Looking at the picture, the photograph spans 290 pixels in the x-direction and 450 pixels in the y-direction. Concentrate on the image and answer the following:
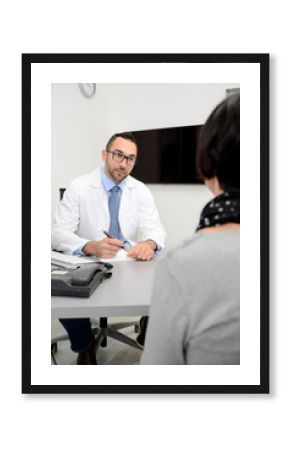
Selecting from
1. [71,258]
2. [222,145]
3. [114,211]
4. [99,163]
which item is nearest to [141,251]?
[114,211]

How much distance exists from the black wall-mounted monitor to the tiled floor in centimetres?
44

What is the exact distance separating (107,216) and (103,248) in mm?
112

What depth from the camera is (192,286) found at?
2.79 feet

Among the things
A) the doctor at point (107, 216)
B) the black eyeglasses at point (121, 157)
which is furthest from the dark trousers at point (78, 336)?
the black eyeglasses at point (121, 157)

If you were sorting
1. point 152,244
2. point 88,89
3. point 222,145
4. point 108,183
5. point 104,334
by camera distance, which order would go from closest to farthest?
point 222,145, point 88,89, point 108,183, point 152,244, point 104,334

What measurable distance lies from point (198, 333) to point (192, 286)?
119 millimetres

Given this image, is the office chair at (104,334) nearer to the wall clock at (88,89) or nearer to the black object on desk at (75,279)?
the black object on desk at (75,279)

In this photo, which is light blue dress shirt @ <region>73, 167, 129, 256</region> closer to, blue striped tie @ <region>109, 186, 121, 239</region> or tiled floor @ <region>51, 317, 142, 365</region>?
blue striped tie @ <region>109, 186, 121, 239</region>

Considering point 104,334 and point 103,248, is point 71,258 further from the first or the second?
point 104,334

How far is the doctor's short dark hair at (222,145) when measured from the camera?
39.4 inches

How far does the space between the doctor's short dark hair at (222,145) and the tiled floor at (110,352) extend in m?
0.46

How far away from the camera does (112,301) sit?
1034 millimetres
